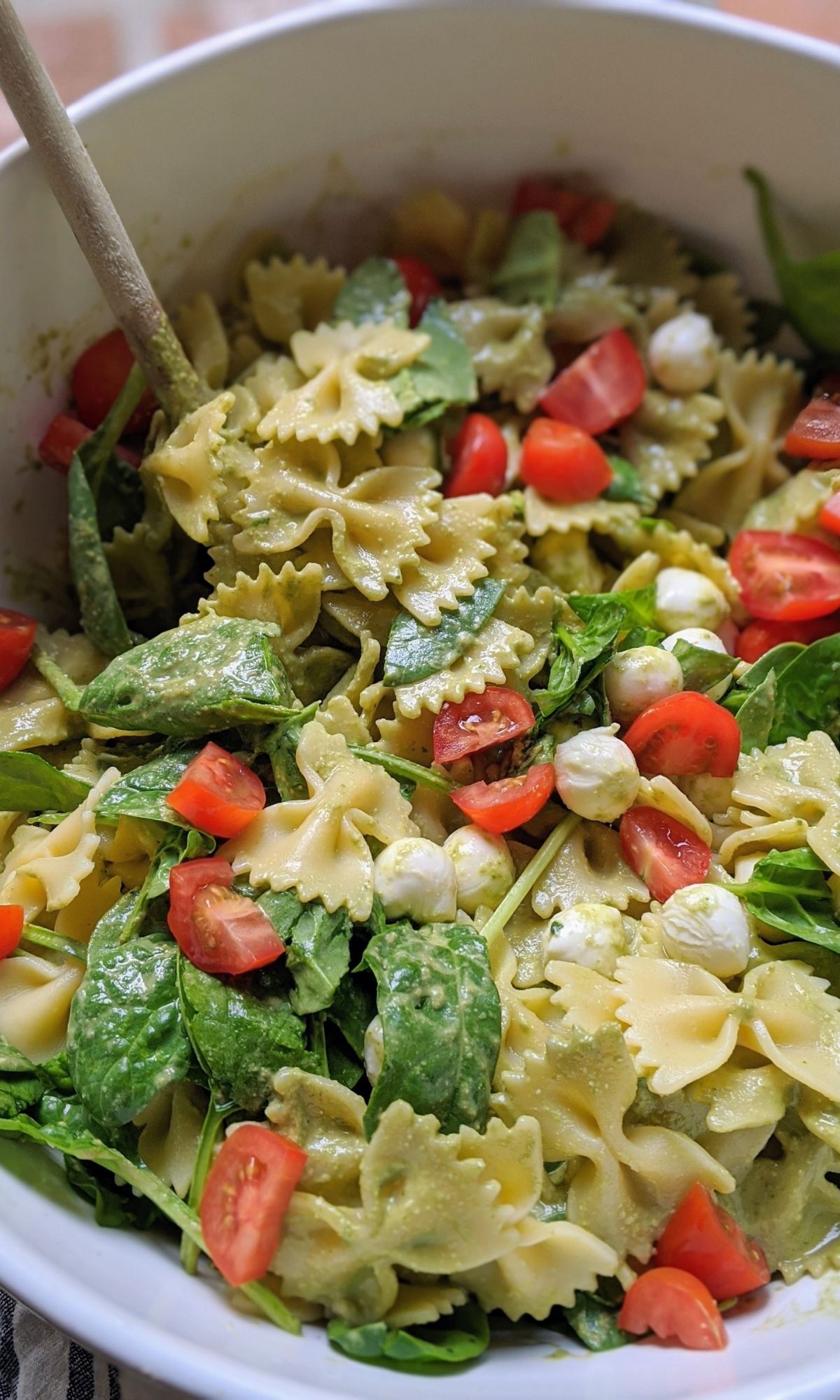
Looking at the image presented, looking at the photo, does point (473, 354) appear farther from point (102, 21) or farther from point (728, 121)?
point (102, 21)

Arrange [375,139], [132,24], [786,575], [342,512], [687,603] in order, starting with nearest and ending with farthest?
[342,512]
[687,603]
[786,575]
[375,139]
[132,24]

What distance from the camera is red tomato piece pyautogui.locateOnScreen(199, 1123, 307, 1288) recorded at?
1.88m

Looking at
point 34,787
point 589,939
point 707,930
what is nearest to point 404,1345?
point 589,939

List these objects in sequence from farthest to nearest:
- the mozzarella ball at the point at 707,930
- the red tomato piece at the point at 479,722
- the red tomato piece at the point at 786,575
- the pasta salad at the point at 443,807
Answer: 1. the red tomato piece at the point at 786,575
2. the red tomato piece at the point at 479,722
3. the mozzarella ball at the point at 707,930
4. the pasta salad at the point at 443,807

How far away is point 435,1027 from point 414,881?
28 cm

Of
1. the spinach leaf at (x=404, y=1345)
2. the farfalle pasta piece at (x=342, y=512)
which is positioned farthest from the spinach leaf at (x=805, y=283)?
the spinach leaf at (x=404, y=1345)

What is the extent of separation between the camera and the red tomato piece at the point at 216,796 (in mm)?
2225

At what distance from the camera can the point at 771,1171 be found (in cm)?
220

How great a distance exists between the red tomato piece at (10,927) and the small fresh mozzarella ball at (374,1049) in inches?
28.0

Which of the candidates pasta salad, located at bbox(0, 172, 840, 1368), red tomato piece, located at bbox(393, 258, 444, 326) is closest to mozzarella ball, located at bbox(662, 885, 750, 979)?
pasta salad, located at bbox(0, 172, 840, 1368)

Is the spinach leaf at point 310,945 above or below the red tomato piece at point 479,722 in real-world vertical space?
below

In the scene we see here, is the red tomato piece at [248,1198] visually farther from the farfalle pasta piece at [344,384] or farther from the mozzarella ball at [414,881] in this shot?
the farfalle pasta piece at [344,384]

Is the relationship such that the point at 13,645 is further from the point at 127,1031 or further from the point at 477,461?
the point at 477,461

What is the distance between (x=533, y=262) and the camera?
316 centimetres
